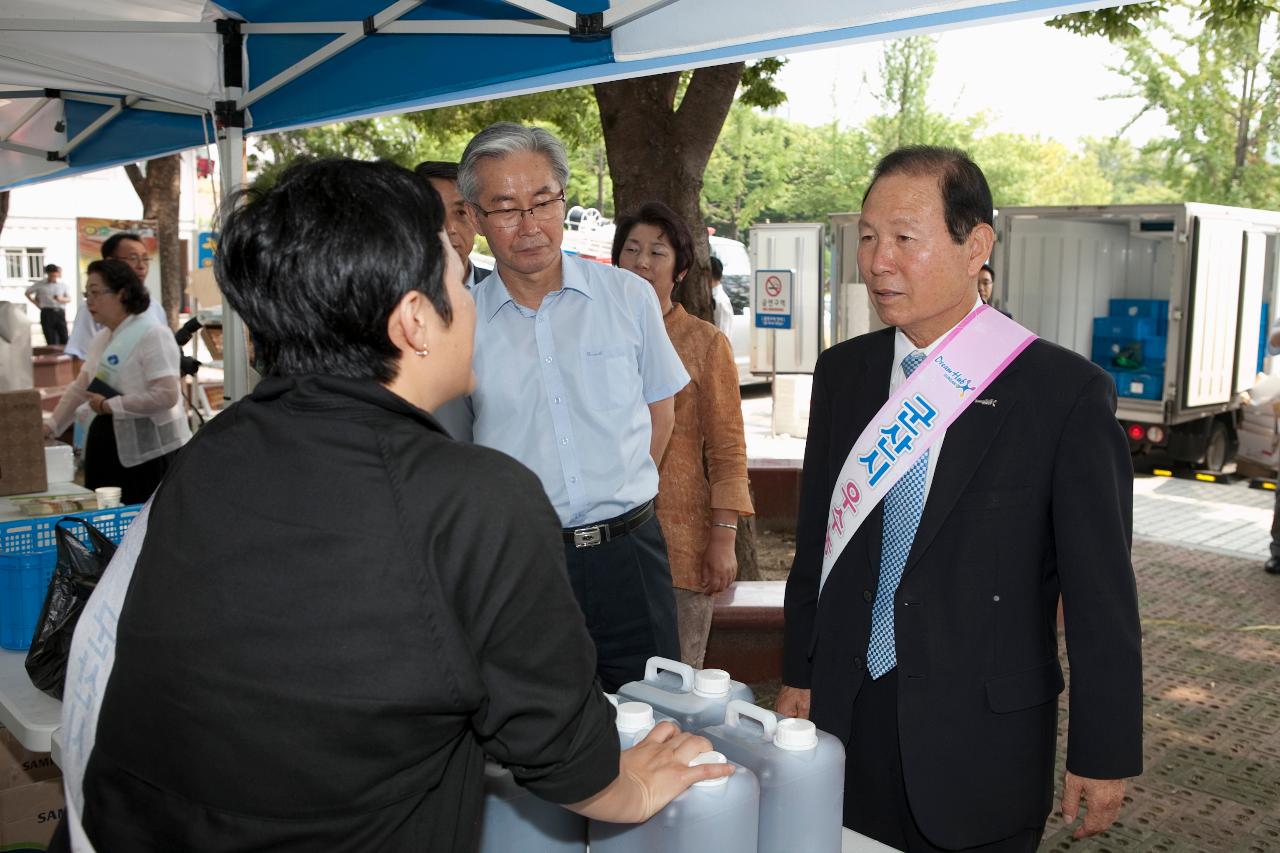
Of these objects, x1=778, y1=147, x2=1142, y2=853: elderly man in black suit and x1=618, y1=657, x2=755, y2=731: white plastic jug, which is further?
x1=778, y1=147, x2=1142, y2=853: elderly man in black suit

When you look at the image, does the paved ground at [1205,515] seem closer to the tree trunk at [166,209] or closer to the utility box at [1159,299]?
the utility box at [1159,299]

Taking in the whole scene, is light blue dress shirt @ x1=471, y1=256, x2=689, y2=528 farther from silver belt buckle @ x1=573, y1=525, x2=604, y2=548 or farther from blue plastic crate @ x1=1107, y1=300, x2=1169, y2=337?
blue plastic crate @ x1=1107, y1=300, x2=1169, y2=337

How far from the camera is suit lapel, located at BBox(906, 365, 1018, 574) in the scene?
7.17 ft

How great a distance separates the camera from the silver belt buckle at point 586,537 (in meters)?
2.92

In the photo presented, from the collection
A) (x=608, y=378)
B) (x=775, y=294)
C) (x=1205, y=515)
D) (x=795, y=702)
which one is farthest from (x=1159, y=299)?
(x=795, y=702)

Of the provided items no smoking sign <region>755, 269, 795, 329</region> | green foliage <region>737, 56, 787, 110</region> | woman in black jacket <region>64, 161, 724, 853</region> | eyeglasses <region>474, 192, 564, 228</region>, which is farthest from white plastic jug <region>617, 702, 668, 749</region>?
no smoking sign <region>755, 269, 795, 329</region>

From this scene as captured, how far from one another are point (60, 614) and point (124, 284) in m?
3.70

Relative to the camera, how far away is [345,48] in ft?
14.9

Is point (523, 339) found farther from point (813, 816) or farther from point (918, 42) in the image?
point (918, 42)

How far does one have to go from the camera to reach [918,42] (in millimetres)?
28266

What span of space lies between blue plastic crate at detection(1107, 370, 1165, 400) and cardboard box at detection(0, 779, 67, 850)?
1050 cm

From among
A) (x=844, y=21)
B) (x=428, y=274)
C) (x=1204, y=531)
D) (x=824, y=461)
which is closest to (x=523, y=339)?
(x=824, y=461)

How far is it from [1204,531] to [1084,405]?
26.8 feet

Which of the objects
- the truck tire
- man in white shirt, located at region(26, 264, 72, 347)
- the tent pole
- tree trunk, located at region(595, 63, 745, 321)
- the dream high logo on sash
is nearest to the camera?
the dream high logo on sash
